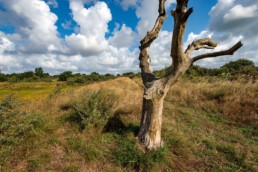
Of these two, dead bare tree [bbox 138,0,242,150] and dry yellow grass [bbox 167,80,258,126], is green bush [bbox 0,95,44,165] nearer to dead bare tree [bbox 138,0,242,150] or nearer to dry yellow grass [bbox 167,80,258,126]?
dead bare tree [bbox 138,0,242,150]

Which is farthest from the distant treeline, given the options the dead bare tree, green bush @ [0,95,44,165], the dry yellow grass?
green bush @ [0,95,44,165]

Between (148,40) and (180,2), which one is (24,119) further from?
(180,2)

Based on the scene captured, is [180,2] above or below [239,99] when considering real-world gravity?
above

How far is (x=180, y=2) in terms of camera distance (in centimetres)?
218

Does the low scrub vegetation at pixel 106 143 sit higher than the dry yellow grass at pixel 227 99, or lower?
lower

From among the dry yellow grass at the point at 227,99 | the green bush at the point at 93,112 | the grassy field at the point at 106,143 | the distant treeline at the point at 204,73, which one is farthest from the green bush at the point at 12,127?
the distant treeline at the point at 204,73

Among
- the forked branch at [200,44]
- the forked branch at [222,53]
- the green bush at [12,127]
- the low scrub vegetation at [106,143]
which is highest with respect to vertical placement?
the forked branch at [200,44]

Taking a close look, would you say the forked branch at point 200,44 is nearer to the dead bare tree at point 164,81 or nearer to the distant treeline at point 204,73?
the dead bare tree at point 164,81

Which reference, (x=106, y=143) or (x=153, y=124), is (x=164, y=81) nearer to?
(x=153, y=124)

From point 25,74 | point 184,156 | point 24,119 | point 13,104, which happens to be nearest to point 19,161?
point 24,119

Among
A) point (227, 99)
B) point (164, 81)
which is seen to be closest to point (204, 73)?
point (227, 99)

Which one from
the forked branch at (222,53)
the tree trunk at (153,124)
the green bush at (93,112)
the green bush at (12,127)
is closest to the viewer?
the forked branch at (222,53)

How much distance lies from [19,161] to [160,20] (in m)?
4.36

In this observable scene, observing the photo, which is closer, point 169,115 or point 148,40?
point 148,40
